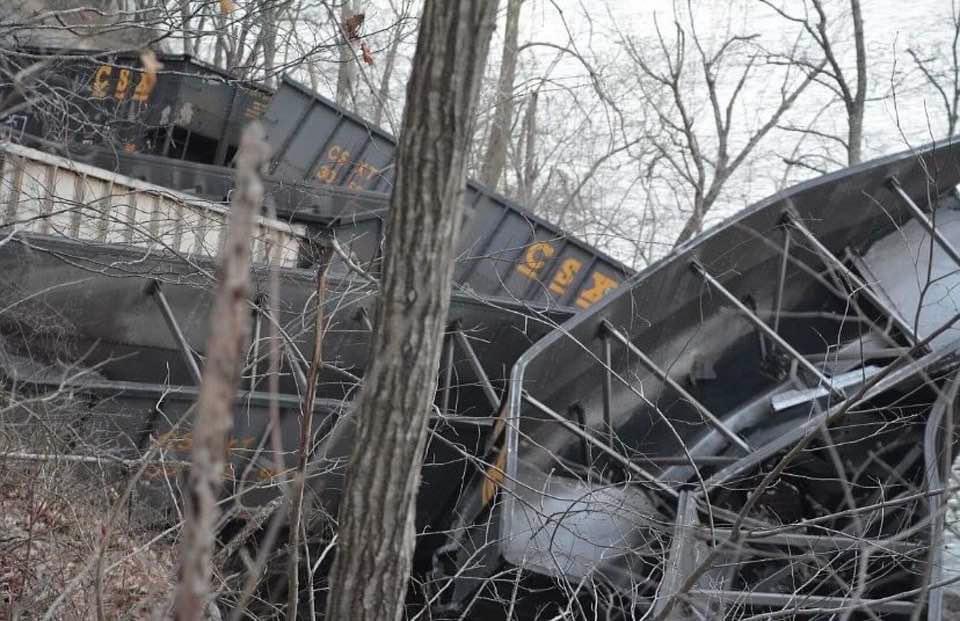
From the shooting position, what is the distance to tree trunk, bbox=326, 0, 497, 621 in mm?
2439

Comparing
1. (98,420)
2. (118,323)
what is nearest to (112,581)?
(98,420)

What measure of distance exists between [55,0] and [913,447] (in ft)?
22.7

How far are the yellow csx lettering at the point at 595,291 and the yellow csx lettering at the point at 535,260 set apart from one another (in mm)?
526

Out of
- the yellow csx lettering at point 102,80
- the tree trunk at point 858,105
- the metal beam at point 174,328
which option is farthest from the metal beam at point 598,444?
the tree trunk at point 858,105

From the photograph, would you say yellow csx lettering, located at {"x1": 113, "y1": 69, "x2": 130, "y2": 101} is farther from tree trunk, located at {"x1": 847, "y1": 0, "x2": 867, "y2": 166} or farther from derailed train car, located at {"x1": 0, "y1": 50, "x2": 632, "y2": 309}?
tree trunk, located at {"x1": 847, "y1": 0, "x2": 867, "y2": 166}

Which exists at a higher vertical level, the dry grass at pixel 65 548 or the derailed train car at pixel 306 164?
the derailed train car at pixel 306 164

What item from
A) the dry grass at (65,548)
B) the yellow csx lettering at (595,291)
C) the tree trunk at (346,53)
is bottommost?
the dry grass at (65,548)

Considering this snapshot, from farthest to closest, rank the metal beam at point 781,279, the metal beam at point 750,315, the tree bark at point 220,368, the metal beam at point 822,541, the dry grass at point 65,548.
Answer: the metal beam at point 781,279 → the metal beam at point 750,315 → the dry grass at point 65,548 → the metal beam at point 822,541 → the tree bark at point 220,368

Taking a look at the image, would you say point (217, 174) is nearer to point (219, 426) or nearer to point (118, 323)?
point (118, 323)

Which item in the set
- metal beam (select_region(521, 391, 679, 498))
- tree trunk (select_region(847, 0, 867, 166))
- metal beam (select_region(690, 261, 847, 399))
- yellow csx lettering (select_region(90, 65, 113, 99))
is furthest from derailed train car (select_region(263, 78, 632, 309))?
tree trunk (select_region(847, 0, 867, 166))

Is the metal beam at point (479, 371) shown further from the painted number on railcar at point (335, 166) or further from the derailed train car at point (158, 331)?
the painted number on railcar at point (335, 166)

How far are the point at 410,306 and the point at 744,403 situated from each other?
662cm

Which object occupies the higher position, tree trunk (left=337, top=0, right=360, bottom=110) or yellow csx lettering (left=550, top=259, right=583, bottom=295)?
tree trunk (left=337, top=0, right=360, bottom=110)

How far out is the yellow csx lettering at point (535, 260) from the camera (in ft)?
34.4
